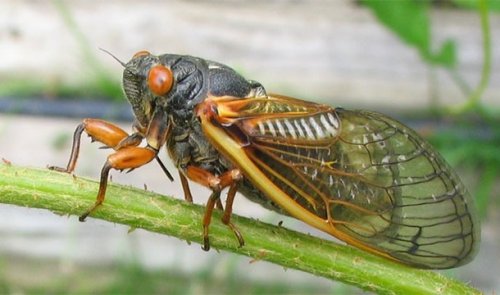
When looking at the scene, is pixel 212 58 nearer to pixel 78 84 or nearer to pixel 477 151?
Result: pixel 78 84

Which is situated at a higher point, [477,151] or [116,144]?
[116,144]

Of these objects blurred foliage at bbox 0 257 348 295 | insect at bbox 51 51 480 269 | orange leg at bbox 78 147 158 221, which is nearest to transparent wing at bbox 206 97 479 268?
insect at bbox 51 51 480 269

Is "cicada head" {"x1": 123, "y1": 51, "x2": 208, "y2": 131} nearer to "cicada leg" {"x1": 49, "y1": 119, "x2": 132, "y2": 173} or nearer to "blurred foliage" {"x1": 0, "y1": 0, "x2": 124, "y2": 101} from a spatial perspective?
"cicada leg" {"x1": 49, "y1": 119, "x2": 132, "y2": 173}

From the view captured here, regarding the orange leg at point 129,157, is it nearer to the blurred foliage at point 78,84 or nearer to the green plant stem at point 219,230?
the green plant stem at point 219,230

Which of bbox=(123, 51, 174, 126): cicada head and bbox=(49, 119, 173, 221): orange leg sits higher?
bbox=(123, 51, 174, 126): cicada head

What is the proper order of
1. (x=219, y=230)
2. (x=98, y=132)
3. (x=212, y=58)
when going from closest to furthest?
(x=219, y=230), (x=98, y=132), (x=212, y=58)

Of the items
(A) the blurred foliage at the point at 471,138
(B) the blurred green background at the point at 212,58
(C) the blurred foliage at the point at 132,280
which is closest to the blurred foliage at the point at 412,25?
(A) the blurred foliage at the point at 471,138

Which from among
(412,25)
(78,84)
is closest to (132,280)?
(78,84)
